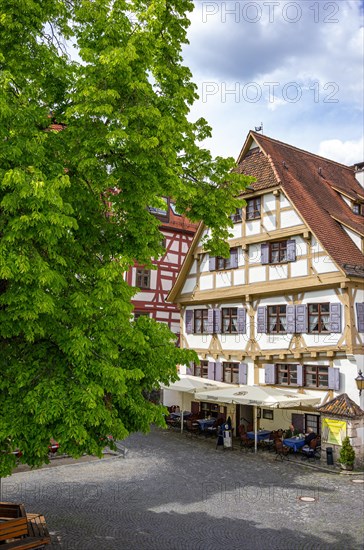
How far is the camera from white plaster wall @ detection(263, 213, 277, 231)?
2244 centimetres

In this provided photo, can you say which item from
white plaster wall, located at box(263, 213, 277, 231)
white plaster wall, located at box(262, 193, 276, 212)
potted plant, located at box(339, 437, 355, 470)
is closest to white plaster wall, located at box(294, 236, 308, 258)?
white plaster wall, located at box(263, 213, 277, 231)

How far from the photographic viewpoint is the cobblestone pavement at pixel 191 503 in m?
11.0

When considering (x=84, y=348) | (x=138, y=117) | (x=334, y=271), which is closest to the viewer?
(x=84, y=348)

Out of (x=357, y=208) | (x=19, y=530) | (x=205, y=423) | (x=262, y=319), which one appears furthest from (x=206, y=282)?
(x=19, y=530)

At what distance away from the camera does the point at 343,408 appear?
18.7 meters

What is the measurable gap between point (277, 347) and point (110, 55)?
1661 centimetres

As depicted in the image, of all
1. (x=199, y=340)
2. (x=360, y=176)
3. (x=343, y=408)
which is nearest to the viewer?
(x=343, y=408)

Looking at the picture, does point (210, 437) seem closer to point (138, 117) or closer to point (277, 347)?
point (277, 347)

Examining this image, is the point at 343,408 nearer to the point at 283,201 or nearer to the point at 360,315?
the point at 360,315

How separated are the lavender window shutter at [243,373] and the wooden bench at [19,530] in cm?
1402

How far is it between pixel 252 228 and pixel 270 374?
21.4 feet

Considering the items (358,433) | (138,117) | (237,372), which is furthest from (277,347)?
(138,117)

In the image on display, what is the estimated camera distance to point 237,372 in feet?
79.9

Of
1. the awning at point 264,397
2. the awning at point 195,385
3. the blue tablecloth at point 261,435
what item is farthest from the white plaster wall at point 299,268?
the blue tablecloth at point 261,435
